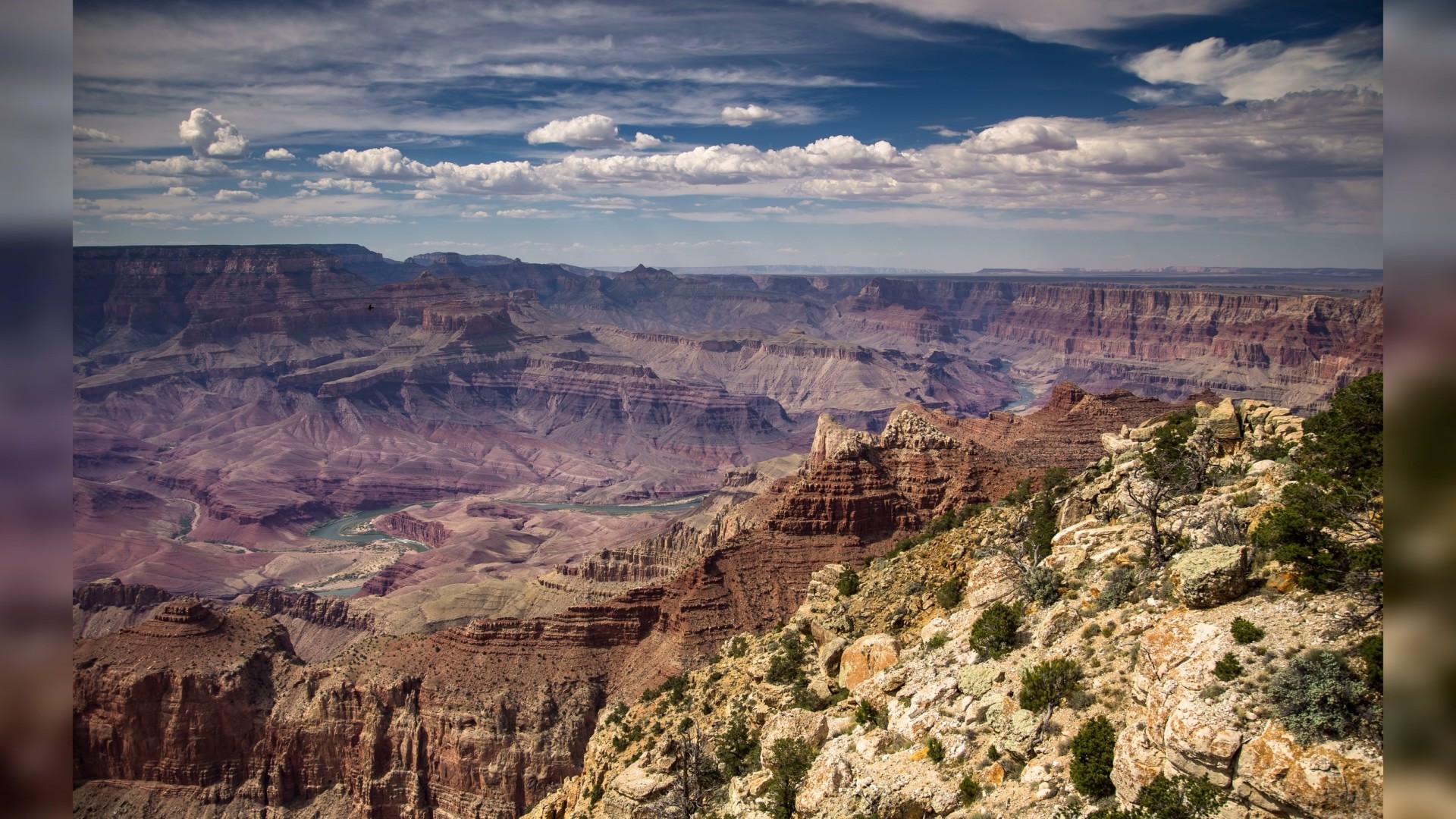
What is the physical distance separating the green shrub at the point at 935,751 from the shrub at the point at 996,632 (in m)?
3.18

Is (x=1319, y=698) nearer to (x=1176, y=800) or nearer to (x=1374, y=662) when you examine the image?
(x=1374, y=662)

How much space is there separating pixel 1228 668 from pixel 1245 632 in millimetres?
966

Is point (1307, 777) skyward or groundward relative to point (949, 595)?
skyward

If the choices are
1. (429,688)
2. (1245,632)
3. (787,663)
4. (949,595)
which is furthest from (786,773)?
(429,688)

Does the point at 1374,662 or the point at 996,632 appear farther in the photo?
the point at 996,632

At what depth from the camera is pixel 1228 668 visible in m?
13.0

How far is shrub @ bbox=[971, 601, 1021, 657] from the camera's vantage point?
21094mm

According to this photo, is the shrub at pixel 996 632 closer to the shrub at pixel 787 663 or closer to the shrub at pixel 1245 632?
the shrub at pixel 1245 632

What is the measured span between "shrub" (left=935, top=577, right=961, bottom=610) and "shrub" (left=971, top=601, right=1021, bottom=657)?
592 cm

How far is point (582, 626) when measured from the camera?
208 feet

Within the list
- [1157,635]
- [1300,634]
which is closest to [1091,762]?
[1157,635]

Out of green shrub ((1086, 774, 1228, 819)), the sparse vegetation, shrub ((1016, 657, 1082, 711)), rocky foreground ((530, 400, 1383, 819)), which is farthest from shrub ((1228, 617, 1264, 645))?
shrub ((1016, 657, 1082, 711))

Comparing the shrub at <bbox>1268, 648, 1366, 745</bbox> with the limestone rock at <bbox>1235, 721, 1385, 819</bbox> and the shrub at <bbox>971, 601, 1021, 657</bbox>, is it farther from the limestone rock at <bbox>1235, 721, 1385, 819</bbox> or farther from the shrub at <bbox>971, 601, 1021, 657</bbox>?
the shrub at <bbox>971, 601, 1021, 657</bbox>
